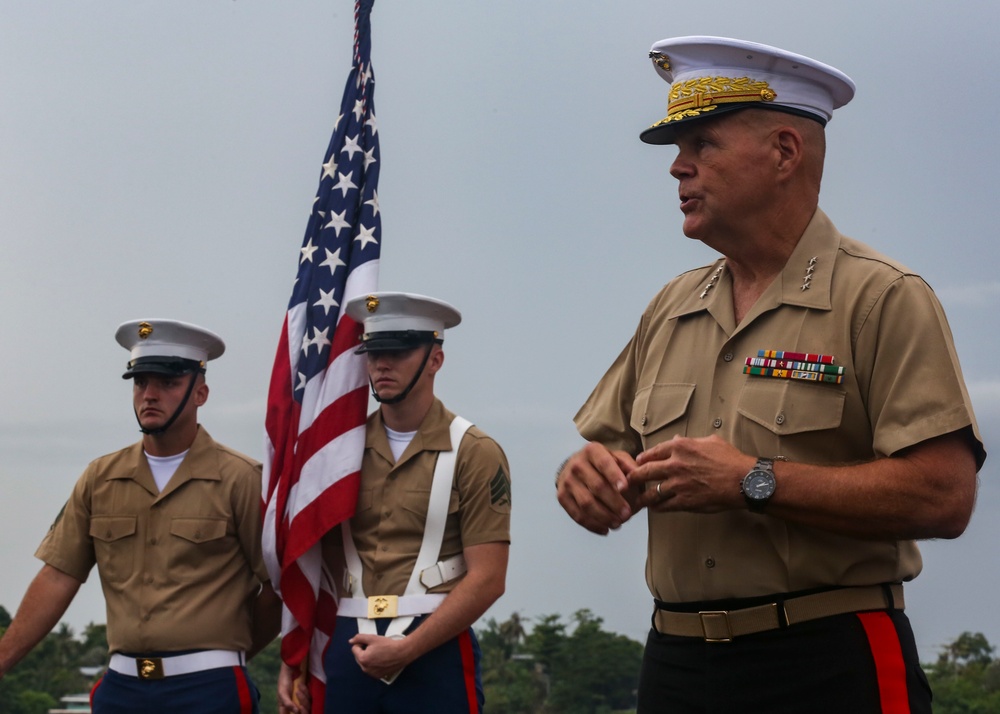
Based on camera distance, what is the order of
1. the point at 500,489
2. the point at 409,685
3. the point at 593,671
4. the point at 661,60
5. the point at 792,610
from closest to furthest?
the point at 792,610
the point at 661,60
the point at 409,685
the point at 500,489
the point at 593,671

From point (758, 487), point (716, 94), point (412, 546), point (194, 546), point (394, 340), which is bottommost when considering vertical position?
point (758, 487)

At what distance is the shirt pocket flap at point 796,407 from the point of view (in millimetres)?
2803

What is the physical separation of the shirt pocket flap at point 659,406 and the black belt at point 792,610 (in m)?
0.49

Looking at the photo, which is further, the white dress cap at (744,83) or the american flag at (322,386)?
the american flag at (322,386)

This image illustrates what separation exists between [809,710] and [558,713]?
898 cm

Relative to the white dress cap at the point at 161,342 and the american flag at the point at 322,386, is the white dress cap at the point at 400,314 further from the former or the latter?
the white dress cap at the point at 161,342

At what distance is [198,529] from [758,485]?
3.42 meters

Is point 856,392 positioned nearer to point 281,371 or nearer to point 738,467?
point 738,467

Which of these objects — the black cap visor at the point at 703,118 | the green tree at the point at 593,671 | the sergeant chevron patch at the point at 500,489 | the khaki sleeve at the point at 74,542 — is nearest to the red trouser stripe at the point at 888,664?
the black cap visor at the point at 703,118

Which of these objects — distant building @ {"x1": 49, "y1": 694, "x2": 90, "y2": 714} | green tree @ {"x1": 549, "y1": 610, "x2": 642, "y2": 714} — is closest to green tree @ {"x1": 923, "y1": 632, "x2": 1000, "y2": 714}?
green tree @ {"x1": 549, "y1": 610, "x2": 642, "y2": 714}

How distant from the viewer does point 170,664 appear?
530 cm

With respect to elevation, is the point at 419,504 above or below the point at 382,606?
above

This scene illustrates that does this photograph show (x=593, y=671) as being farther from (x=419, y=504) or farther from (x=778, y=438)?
(x=778, y=438)

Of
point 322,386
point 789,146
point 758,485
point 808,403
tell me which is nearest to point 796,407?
point 808,403
